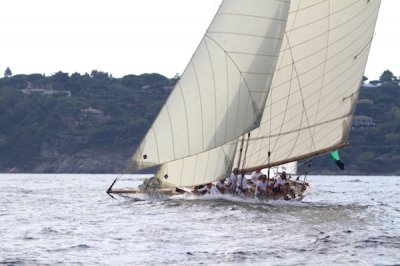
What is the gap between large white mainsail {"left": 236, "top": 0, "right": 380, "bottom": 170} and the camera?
41.1 metres

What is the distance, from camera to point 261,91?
3959 cm

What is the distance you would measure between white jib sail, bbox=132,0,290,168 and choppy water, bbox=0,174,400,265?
251 cm

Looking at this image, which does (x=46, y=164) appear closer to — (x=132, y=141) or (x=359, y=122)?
(x=132, y=141)

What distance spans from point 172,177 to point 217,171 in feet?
5.72

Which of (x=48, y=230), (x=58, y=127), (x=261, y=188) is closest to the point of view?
(x=48, y=230)

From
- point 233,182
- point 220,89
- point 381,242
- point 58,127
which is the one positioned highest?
point 58,127

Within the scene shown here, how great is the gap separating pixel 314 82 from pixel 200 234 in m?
12.5

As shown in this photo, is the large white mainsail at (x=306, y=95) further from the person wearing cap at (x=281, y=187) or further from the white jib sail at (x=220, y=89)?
the white jib sail at (x=220, y=89)

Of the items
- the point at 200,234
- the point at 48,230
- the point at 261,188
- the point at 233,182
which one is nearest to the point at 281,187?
the point at 261,188

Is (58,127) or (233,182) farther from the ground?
(58,127)

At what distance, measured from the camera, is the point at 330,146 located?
43.4 m

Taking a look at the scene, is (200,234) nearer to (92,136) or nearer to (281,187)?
(281,187)

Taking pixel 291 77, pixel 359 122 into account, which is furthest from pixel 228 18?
pixel 359 122

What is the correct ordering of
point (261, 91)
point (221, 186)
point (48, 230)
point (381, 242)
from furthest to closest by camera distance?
point (221, 186)
point (261, 91)
point (48, 230)
point (381, 242)
